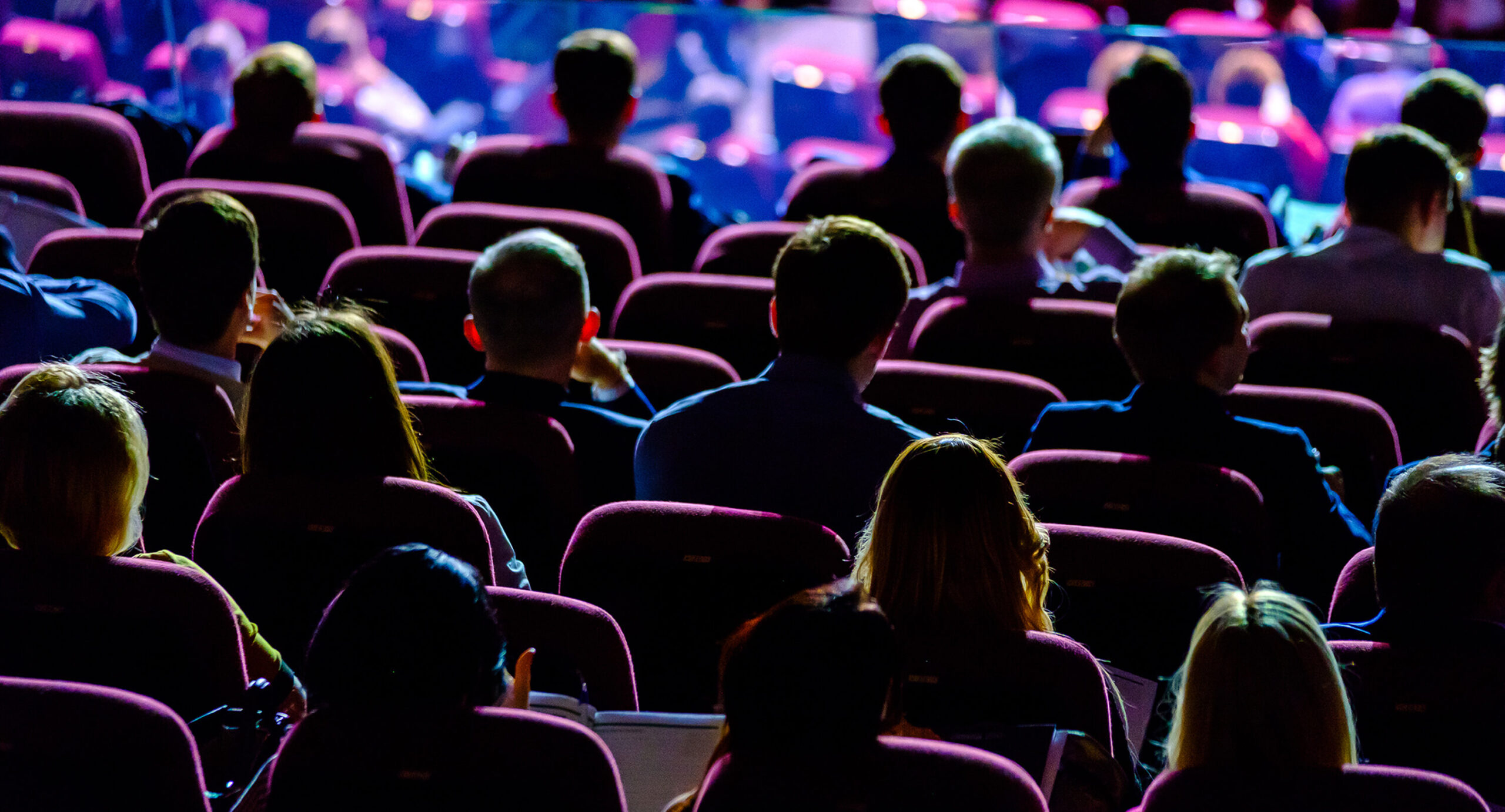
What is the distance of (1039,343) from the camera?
128 inches

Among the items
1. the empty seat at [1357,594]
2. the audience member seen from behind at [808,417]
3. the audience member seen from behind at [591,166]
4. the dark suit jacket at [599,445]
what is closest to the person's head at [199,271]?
the dark suit jacket at [599,445]

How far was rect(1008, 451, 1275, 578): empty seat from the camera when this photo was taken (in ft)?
7.68

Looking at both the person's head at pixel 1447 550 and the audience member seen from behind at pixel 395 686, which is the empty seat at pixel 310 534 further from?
the person's head at pixel 1447 550

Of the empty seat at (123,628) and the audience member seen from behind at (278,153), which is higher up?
the audience member seen from behind at (278,153)

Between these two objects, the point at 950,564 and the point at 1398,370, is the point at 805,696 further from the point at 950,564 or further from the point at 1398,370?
the point at 1398,370

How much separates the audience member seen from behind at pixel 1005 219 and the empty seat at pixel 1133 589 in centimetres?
146

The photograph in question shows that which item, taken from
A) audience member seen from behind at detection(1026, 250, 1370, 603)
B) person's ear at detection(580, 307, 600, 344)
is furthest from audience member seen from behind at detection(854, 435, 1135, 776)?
person's ear at detection(580, 307, 600, 344)

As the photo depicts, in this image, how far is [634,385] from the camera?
3.10 meters

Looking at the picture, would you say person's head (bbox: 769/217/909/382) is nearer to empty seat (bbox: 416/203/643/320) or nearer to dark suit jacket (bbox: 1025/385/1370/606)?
dark suit jacket (bbox: 1025/385/1370/606)

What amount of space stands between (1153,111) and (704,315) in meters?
1.66

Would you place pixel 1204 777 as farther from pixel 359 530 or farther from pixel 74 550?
pixel 74 550

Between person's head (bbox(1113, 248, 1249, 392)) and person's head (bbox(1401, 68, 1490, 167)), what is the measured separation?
79.9 inches

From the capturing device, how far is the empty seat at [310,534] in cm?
213

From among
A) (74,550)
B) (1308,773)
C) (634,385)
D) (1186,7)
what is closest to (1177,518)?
(1308,773)
